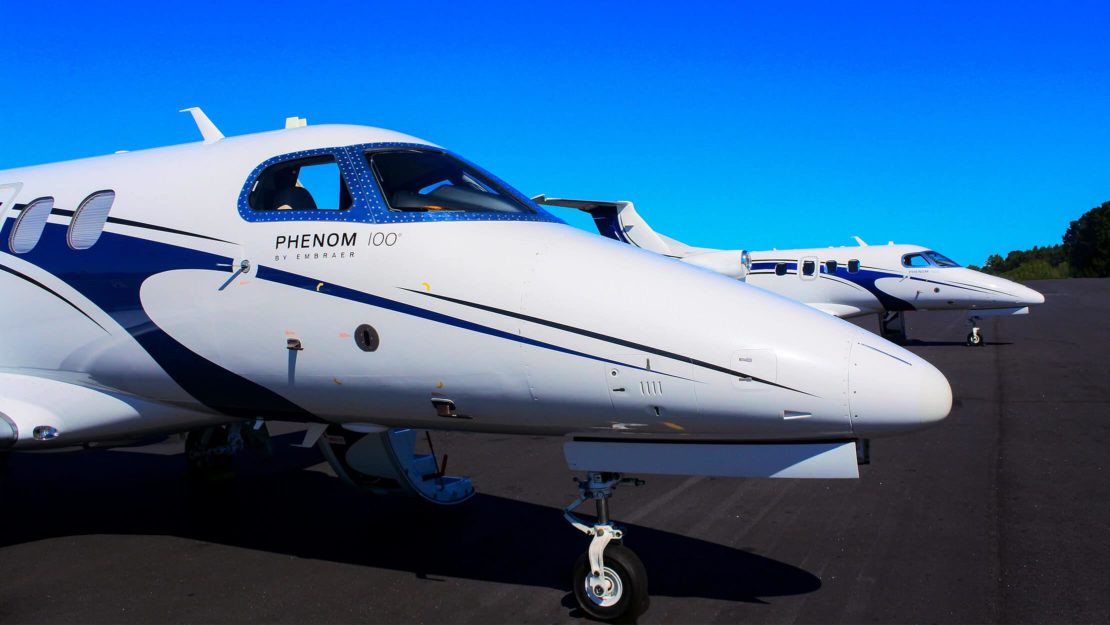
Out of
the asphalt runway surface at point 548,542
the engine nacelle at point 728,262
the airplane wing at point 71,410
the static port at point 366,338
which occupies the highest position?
the engine nacelle at point 728,262

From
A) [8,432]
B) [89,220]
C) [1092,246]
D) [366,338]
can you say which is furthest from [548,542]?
[1092,246]

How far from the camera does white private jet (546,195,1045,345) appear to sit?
24.4 m

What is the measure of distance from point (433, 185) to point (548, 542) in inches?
119

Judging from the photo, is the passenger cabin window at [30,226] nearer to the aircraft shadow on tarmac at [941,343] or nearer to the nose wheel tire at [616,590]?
the nose wheel tire at [616,590]

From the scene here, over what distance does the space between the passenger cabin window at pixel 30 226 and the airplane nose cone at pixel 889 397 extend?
5.92 meters

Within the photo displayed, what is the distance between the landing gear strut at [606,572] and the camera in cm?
501

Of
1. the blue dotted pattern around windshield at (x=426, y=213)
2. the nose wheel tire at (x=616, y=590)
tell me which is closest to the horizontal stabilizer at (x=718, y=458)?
the nose wheel tire at (x=616, y=590)

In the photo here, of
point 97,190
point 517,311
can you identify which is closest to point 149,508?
point 97,190

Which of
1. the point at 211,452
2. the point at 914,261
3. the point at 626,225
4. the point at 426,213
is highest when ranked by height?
the point at 626,225

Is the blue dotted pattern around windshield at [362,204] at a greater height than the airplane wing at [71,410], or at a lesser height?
greater

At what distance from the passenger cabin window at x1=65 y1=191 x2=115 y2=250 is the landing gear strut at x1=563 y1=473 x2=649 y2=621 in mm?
3959

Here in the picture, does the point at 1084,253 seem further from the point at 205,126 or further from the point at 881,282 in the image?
the point at 205,126

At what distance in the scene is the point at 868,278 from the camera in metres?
25.4

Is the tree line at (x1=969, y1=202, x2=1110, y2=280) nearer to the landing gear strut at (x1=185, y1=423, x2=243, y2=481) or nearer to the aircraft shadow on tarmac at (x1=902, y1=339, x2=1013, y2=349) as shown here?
the aircraft shadow on tarmac at (x1=902, y1=339, x2=1013, y2=349)
